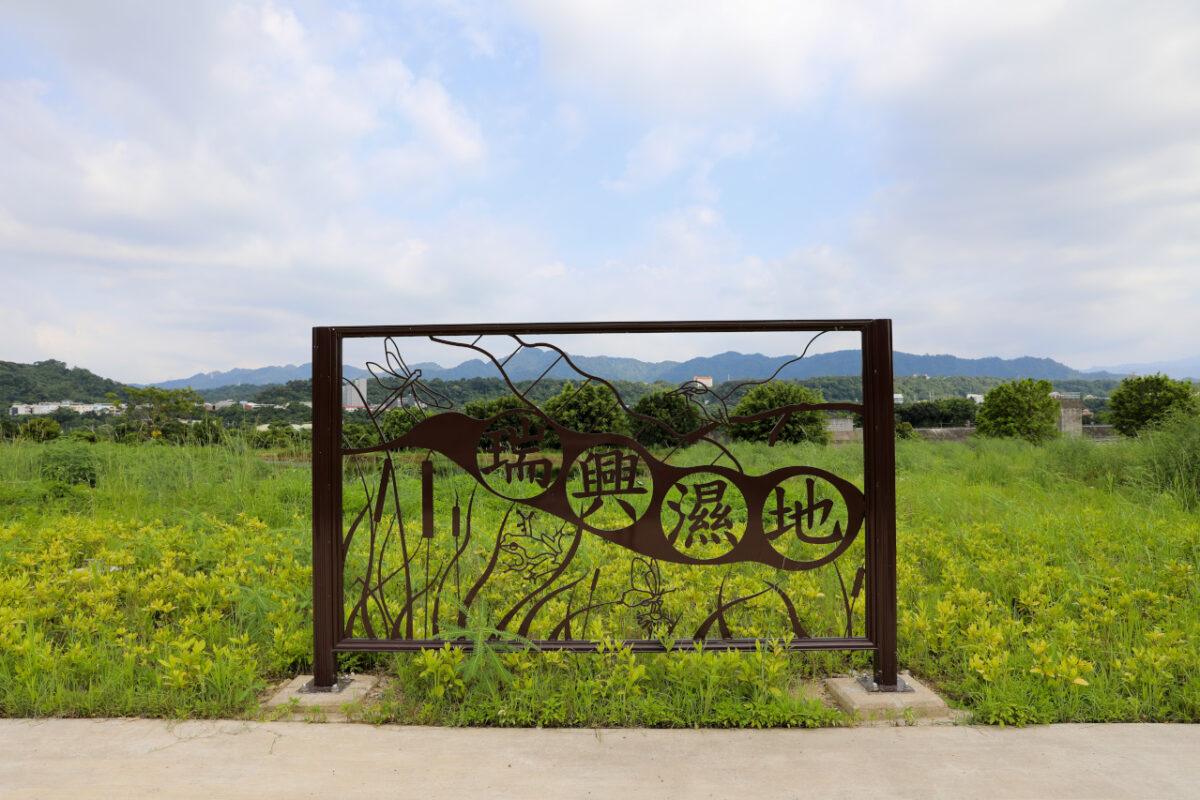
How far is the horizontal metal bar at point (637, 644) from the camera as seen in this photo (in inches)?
87.7

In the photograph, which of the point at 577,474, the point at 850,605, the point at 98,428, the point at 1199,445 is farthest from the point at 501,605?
the point at 98,428

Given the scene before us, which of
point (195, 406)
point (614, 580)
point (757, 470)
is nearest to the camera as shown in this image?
point (614, 580)

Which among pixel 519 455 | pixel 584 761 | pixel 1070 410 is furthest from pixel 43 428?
pixel 1070 410

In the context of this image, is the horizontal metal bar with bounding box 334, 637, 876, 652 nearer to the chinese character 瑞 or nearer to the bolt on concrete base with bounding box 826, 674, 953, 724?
the bolt on concrete base with bounding box 826, 674, 953, 724

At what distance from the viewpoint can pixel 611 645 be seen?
220cm

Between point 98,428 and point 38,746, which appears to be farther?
point 98,428

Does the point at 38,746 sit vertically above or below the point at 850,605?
below

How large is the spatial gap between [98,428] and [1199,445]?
42.2ft

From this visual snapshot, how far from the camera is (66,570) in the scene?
10.1ft

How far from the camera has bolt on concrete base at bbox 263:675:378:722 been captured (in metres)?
2.10

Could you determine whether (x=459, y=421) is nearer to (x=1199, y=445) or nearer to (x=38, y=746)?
(x=38, y=746)

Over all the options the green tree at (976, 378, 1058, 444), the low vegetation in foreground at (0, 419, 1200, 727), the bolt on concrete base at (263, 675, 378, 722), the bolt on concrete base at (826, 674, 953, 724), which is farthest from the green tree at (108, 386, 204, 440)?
the green tree at (976, 378, 1058, 444)

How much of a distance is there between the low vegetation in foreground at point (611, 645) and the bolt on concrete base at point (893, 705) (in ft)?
0.35

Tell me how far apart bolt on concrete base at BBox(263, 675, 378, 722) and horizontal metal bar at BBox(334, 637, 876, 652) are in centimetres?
13
